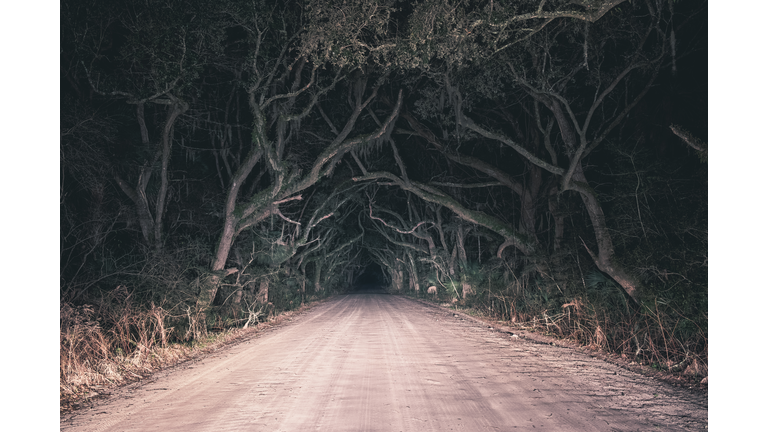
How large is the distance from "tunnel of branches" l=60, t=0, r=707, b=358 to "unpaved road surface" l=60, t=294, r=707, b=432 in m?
2.66

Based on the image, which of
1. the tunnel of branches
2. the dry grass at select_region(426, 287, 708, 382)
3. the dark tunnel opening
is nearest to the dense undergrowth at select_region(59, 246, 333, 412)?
the tunnel of branches

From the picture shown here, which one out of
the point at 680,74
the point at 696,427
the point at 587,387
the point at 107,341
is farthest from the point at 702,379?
the point at 107,341

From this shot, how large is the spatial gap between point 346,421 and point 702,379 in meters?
4.94

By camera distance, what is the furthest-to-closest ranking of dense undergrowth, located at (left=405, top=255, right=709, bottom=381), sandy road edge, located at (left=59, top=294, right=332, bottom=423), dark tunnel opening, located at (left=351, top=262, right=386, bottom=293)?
dark tunnel opening, located at (left=351, top=262, right=386, bottom=293) → dense undergrowth, located at (left=405, top=255, right=709, bottom=381) → sandy road edge, located at (left=59, top=294, right=332, bottom=423)

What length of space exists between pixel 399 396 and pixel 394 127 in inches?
554

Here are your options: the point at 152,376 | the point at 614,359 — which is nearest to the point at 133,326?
the point at 152,376

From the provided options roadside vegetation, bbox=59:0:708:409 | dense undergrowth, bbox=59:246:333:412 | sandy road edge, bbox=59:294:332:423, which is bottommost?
sandy road edge, bbox=59:294:332:423

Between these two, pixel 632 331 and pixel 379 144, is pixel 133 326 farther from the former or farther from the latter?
pixel 379 144

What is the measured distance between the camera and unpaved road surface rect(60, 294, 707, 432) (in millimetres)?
4309

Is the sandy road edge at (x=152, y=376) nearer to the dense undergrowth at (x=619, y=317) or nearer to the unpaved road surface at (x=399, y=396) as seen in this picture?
the unpaved road surface at (x=399, y=396)

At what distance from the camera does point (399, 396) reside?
17.1 feet

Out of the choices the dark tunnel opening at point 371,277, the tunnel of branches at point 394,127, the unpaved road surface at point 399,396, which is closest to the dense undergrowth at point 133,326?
the tunnel of branches at point 394,127

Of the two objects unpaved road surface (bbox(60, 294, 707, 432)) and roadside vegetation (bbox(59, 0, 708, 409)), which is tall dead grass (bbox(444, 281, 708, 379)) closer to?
roadside vegetation (bbox(59, 0, 708, 409))

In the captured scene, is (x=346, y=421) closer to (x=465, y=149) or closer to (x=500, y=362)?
(x=500, y=362)
